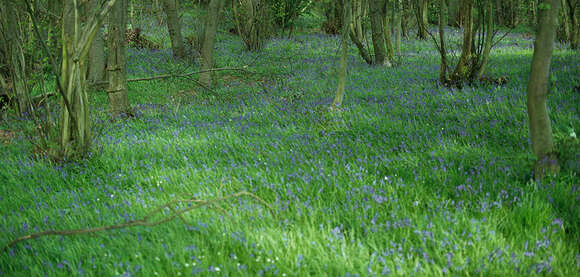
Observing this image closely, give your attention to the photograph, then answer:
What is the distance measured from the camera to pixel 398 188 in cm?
339

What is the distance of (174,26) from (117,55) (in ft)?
27.2

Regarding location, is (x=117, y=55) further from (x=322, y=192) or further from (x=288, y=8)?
(x=288, y=8)

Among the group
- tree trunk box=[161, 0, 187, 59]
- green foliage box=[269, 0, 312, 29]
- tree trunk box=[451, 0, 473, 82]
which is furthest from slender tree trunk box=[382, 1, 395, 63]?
green foliage box=[269, 0, 312, 29]

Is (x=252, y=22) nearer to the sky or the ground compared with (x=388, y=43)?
nearer to the sky

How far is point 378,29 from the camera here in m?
11.4

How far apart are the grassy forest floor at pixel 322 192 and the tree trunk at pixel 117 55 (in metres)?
0.59

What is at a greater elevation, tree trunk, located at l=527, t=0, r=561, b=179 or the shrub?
the shrub

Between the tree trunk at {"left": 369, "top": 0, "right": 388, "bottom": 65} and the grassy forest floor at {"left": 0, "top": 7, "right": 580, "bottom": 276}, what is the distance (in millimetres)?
4782

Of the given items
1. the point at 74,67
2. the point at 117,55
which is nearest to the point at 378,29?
the point at 117,55

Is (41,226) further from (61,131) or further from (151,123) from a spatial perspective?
(151,123)

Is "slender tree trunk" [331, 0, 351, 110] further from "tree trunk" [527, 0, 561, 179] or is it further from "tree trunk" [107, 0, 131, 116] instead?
"tree trunk" [107, 0, 131, 116]

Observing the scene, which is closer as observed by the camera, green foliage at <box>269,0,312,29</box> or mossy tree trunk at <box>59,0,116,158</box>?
mossy tree trunk at <box>59,0,116,158</box>

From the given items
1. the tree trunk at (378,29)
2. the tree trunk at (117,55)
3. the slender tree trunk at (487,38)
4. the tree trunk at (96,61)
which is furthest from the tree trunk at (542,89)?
the tree trunk at (96,61)

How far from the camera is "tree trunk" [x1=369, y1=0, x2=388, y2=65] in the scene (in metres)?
11.3
